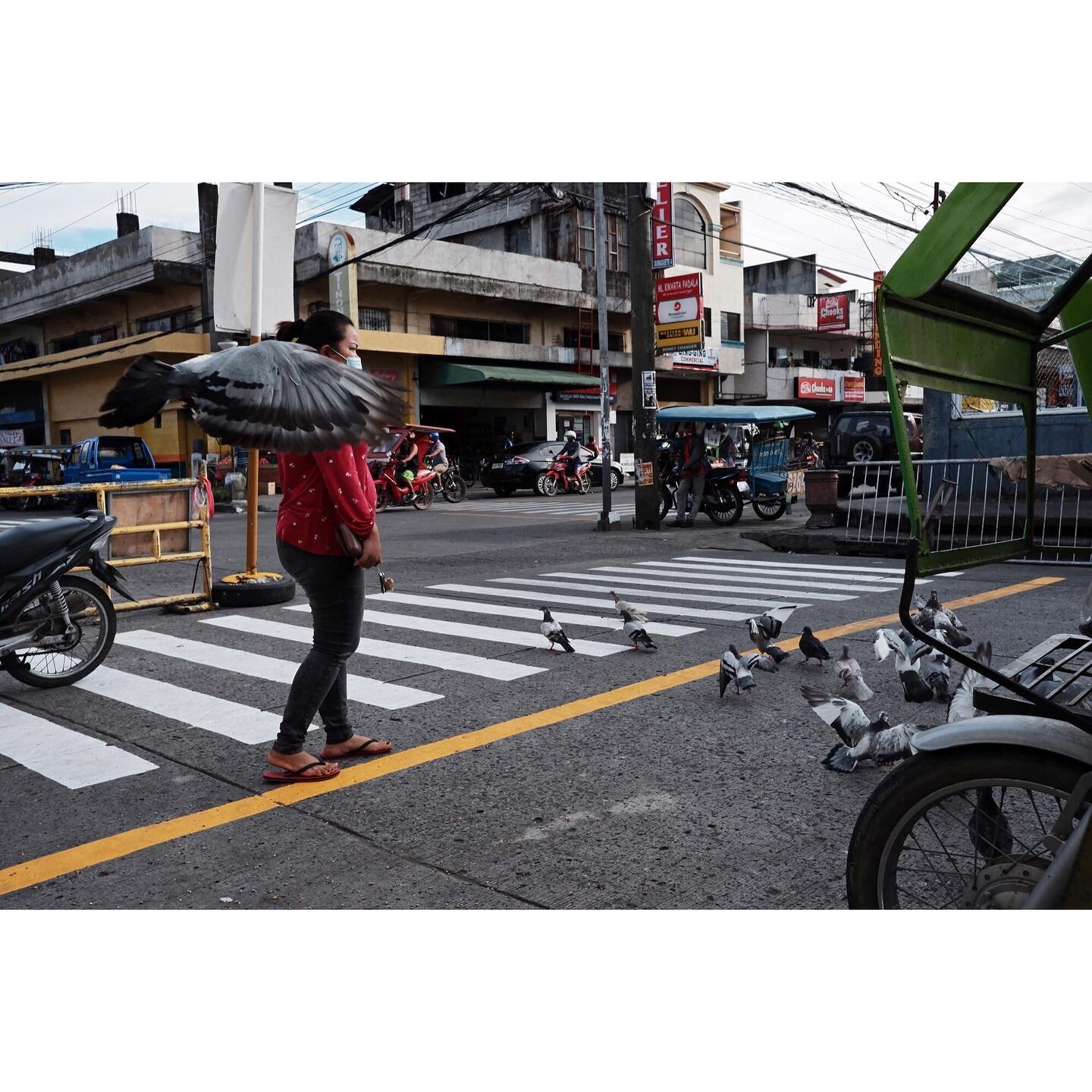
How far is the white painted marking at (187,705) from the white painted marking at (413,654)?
0.85 meters

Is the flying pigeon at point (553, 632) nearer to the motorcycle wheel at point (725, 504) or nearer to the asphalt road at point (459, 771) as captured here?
the asphalt road at point (459, 771)

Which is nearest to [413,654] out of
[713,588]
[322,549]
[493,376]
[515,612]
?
[515,612]

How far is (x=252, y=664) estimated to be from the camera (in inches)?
244

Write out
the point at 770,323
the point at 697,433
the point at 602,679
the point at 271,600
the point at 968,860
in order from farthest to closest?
1. the point at 770,323
2. the point at 697,433
3. the point at 271,600
4. the point at 602,679
5. the point at 968,860

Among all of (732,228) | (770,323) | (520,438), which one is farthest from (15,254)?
(770,323)

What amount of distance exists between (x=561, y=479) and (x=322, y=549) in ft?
77.3

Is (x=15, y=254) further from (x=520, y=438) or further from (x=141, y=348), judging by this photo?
(x=520, y=438)

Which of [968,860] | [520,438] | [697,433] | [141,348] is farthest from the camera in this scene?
[520,438]

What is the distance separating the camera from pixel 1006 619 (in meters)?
7.12

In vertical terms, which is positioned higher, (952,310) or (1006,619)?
(952,310)

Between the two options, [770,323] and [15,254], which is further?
[770,323]

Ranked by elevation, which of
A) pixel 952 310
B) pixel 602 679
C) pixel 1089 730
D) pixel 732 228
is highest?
pixel 732 228

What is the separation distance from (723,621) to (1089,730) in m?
5.32

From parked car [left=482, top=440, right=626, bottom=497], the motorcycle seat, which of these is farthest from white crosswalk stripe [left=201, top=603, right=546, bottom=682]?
parked car [left=482, top=440, right=626, bottom=497]
